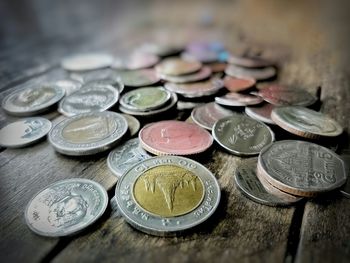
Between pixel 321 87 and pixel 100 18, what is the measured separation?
295cm

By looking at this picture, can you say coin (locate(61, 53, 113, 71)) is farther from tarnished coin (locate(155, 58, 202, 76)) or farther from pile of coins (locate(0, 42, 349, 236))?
tarnished coin (locate(155, 58, 202, 76))

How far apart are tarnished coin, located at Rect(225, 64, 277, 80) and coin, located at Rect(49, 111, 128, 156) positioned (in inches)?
35.1

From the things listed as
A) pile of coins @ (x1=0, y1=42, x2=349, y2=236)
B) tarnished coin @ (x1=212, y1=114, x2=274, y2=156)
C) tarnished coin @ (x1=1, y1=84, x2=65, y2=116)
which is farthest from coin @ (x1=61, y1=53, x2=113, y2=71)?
tarnished coin @ (x1=212, y1=114, x2=274, y2=156)

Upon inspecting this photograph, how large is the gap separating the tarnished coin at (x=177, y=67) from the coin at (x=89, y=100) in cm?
39

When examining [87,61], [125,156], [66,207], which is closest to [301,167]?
[125,156]

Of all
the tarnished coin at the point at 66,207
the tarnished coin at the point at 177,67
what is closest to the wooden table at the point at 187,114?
the tarnished coin at the point at 66,207

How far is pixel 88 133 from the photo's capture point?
1.23 meters

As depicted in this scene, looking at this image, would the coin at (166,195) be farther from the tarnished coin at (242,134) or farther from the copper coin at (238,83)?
the copper coin at (238,83)

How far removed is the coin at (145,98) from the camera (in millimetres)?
1424

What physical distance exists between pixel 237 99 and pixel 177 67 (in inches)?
21.0

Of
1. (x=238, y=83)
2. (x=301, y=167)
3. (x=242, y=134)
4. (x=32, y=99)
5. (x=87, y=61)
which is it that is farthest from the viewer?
(x=87, y=61)

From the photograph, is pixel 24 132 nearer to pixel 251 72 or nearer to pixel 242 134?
pixel 242 134

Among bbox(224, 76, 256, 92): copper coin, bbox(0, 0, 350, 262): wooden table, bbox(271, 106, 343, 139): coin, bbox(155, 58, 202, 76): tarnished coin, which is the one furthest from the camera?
bbox(155, 58, 202, 76): tarnished coin

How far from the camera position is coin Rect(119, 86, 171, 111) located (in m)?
1.42
